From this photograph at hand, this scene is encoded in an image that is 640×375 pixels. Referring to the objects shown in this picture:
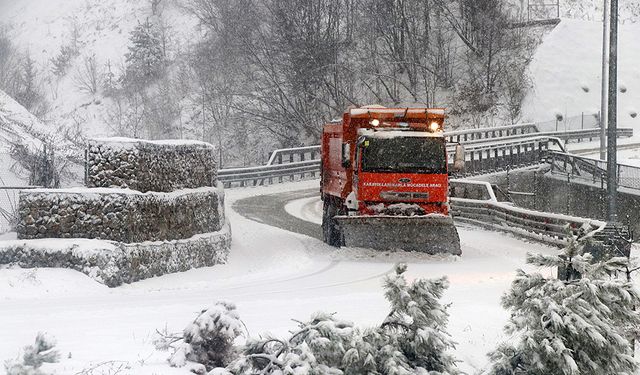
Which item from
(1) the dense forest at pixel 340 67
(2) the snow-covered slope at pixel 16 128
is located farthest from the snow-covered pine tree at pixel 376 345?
(1) the dense forest at pixel 340 67

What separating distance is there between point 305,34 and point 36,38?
164ft

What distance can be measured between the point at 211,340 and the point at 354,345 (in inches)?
64.0

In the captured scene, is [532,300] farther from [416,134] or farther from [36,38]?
[36,38]

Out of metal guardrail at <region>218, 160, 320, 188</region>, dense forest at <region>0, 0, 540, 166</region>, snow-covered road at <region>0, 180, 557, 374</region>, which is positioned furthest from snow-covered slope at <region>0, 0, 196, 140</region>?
snow-covered road at <region>0, 180, 557, 374</region>

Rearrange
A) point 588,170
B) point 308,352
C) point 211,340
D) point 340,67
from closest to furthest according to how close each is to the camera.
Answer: point 308,352
point 211,340
point 588,170
point 340,67

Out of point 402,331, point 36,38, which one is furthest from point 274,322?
point 36,38

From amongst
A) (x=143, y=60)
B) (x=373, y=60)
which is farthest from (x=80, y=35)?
(x=373, y=60)

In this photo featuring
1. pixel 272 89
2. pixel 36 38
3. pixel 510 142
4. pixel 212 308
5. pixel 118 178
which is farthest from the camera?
pixel 36 38

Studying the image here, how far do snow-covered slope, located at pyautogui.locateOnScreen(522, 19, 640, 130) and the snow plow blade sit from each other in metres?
37.3

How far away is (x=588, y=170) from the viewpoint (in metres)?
35.8

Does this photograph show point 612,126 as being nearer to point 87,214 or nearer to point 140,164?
point 140,164

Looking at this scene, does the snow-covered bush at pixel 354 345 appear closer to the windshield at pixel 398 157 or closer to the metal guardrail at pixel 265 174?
the windshield at pixel 398 157

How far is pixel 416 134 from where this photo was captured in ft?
65.6

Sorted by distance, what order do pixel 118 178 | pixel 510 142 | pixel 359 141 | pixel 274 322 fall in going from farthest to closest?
pixel 510 142, pixel 359 141, pixel 118 178, pixel 274 322
